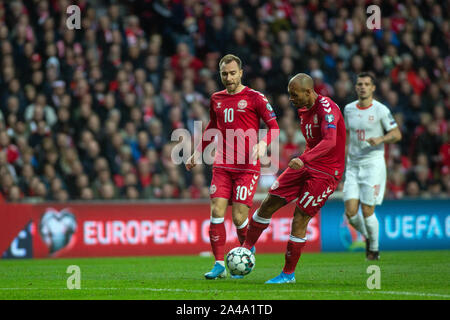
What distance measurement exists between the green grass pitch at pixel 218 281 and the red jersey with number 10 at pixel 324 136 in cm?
119

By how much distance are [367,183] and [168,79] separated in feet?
18.5

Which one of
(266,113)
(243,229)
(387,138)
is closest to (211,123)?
(266,113)

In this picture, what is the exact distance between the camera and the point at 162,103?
15867mm

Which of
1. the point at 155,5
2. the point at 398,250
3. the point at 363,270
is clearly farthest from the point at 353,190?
the point at 155,5

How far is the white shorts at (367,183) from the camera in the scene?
11945 mm

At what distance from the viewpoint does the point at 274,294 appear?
280 inches

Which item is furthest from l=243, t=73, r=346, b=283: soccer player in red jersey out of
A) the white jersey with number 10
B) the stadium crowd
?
the stadium crowd

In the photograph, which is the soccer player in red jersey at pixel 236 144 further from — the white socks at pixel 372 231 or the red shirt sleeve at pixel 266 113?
the white socks at pixel 372 231

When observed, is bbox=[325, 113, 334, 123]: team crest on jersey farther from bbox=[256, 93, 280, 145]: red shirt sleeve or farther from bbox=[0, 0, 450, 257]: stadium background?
bbox=[0, 0, 450, 257]: stadium background

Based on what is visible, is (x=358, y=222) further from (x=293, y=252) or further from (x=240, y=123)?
(x=293, y=252)

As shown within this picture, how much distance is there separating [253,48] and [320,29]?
187 cm

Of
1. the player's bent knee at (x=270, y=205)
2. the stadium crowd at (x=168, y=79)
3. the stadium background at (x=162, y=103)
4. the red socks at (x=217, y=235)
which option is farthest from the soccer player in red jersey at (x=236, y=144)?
the stadium crowd at (x=168, y=79)

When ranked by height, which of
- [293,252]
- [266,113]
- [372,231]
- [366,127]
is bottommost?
[372,231]

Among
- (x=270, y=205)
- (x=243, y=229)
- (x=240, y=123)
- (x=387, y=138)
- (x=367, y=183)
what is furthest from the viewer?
(x=367, y=183)
